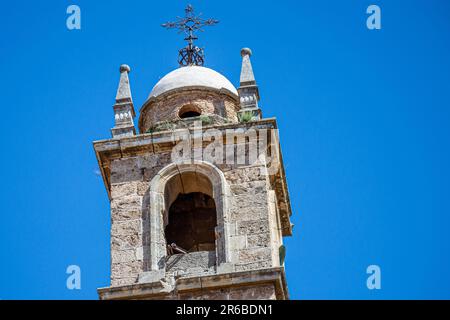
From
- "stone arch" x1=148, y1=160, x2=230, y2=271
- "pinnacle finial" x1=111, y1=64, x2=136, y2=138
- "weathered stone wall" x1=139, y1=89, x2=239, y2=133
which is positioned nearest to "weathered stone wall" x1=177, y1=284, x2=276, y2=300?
"stone arch" x1=148, y1=160, x2=230, y2=271

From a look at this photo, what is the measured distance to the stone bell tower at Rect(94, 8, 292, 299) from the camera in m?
26.0

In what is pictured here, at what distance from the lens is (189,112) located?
2948 cm

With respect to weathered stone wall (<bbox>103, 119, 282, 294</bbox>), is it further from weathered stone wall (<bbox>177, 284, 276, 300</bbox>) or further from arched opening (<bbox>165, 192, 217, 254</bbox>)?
arched opening (<bbox>165, 192, 217, 254</bbox>)

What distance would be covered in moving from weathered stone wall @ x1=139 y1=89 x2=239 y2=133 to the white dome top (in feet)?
0.50

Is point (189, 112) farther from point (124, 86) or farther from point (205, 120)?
point (124, 86)

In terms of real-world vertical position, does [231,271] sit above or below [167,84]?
below

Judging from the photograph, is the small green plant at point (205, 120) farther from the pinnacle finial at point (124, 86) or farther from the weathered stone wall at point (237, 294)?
the weathered stone wall at point (237, 294)

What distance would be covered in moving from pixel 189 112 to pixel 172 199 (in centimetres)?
217

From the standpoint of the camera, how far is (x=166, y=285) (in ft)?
85.3

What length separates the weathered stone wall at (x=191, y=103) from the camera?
29.4 meters

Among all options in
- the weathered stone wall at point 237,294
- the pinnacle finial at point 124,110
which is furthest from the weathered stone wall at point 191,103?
the weathered stone wall at point 237,294
